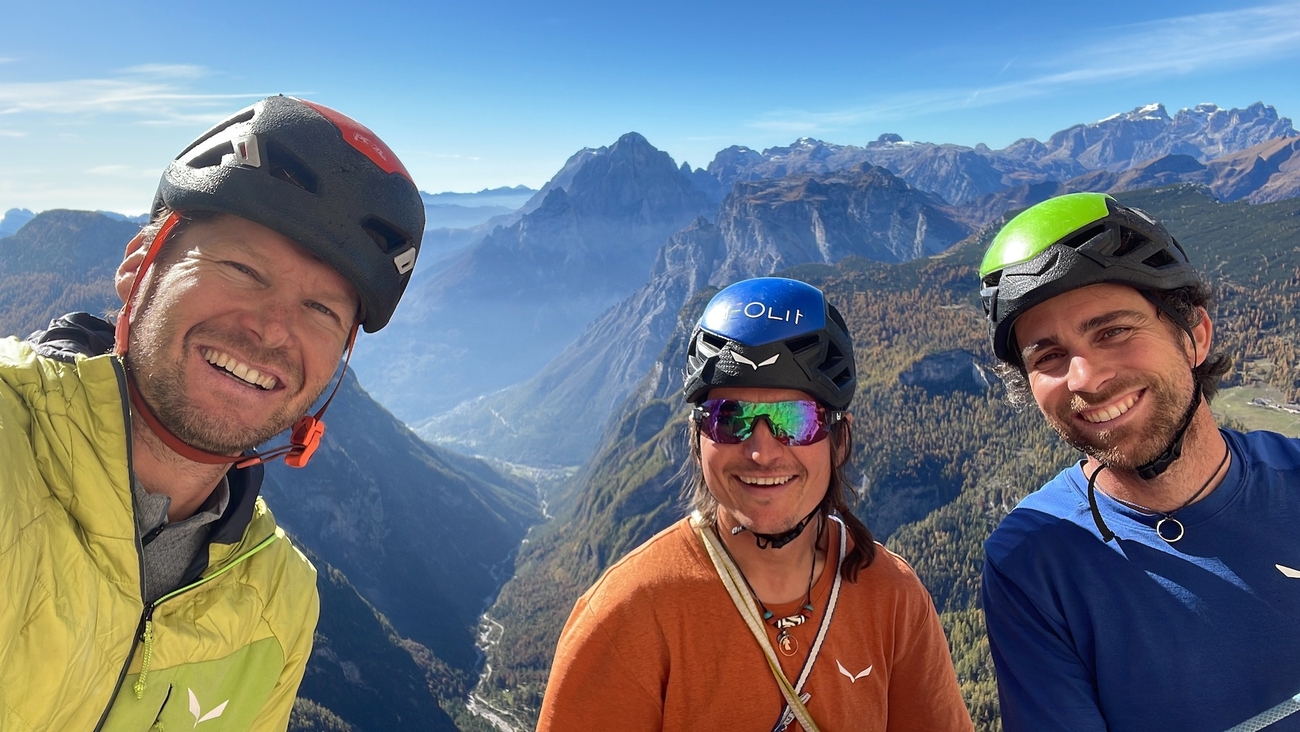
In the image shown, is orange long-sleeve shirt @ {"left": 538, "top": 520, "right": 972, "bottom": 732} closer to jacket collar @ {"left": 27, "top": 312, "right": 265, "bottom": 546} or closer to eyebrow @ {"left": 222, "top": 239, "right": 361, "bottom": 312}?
jacket collar @ {"left": 27, "top": 312, "right": 265, "bottom": 546}

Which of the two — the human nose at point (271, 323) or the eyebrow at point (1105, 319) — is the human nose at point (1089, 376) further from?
the human nose at point (271, 323)

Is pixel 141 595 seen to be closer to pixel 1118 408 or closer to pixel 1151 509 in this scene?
pixel 1118 408

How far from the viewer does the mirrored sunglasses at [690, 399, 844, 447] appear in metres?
6.58

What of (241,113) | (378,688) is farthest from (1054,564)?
(378,688)


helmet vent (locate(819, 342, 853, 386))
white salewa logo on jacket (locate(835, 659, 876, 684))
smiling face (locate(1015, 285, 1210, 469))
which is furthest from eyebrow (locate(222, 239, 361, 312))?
smiling face (locate(1015, 285, 1210, 469))

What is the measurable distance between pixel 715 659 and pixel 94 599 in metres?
5.00

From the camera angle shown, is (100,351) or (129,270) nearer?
(100,351)

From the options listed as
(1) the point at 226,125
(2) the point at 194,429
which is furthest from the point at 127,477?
(1) the point at 226,125

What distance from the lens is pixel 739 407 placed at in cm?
663

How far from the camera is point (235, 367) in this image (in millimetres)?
5902

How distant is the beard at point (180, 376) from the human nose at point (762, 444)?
14.2 ft

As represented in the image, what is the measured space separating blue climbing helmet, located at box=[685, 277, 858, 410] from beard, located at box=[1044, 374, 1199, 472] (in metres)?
2.47

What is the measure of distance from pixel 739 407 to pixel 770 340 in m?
0.76

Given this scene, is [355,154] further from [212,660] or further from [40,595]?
[212,660]
